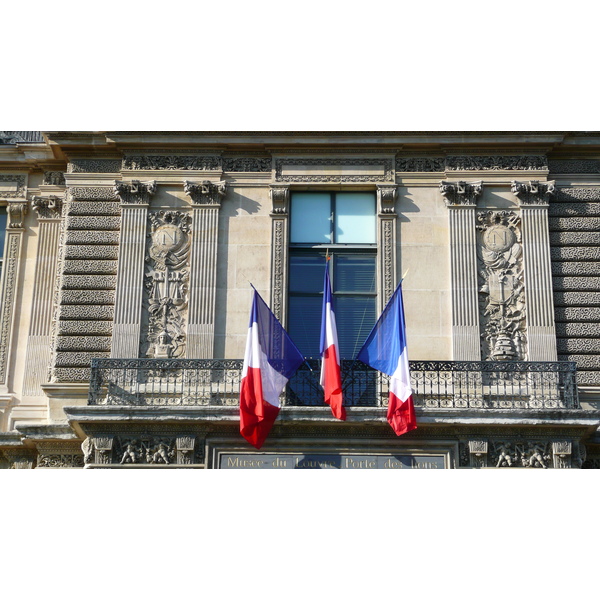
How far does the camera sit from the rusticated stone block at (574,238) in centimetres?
2017

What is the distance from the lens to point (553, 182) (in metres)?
20.4

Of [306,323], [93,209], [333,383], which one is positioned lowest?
[333,383]

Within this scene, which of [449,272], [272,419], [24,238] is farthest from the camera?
[24,238]

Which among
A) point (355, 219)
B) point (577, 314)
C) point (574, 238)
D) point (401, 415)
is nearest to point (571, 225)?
point (574, 238)

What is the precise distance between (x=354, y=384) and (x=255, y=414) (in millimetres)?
1962

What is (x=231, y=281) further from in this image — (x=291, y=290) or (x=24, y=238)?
(x=24, y=238)

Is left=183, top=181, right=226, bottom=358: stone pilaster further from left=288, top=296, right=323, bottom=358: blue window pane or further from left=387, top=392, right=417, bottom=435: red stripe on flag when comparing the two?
left=387, top=392, right=417, bottom=435: red stripe on flag

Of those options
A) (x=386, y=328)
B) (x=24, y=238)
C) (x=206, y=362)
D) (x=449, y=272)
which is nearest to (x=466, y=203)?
(x=449, y=272)

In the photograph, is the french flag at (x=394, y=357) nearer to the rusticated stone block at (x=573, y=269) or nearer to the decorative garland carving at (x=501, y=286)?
the decorative garland carving at (x=501, y=286)

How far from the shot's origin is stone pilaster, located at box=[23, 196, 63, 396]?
2016 cm

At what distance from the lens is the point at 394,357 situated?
18.2 metres

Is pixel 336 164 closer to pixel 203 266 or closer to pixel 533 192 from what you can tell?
pixel 203 266

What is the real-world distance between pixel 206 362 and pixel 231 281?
5.92 feet

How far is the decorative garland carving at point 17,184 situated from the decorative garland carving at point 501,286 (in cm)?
789
